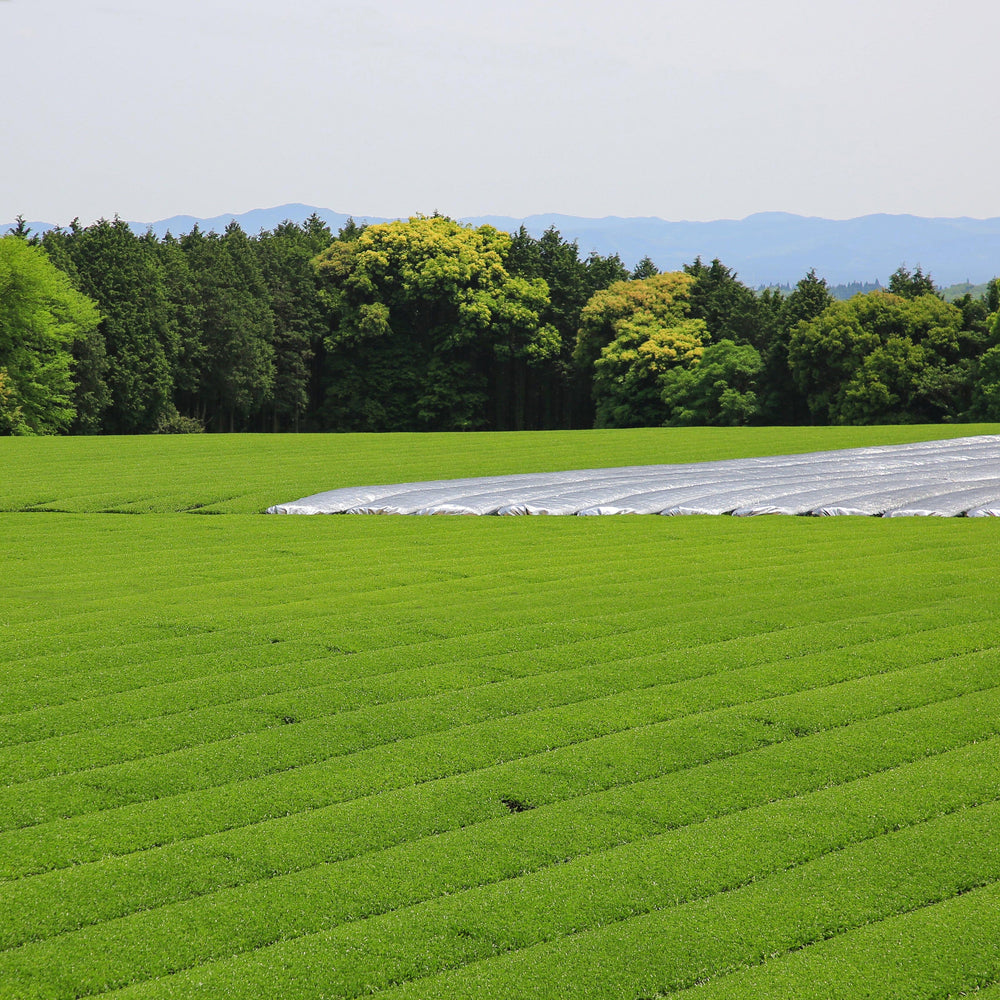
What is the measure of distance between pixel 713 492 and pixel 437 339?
44.0 meters

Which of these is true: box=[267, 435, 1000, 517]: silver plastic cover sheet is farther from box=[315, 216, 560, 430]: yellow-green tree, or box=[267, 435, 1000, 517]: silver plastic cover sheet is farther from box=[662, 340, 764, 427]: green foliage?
box=[315, 216, 560, 430]: yellow-green tree

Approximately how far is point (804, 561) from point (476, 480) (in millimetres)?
9435

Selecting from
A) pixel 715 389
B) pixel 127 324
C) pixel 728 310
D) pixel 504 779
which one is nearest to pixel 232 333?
pixel 127 324

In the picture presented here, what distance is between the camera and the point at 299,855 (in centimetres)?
527

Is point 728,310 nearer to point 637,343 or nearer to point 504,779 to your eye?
point 637,343

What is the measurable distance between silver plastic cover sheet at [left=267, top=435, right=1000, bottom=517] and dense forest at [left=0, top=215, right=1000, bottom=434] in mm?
26827

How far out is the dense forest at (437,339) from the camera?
46094 mm

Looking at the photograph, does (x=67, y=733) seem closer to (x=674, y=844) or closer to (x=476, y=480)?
(x=674, y=844)

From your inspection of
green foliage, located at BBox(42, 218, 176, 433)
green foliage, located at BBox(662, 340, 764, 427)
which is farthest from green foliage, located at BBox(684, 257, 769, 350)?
green foliage, located at BBox(42, 218, 176, 433)

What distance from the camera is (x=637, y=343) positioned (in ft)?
176

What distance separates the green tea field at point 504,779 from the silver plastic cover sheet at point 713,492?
4.40 meters

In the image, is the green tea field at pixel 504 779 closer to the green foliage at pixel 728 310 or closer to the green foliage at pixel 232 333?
the green foliage at pixel 232 333

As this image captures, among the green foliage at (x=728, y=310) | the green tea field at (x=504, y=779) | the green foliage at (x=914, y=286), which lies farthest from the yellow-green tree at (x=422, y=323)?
the green tea field at (x=504, y=779)

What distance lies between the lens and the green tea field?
4.45 meters
